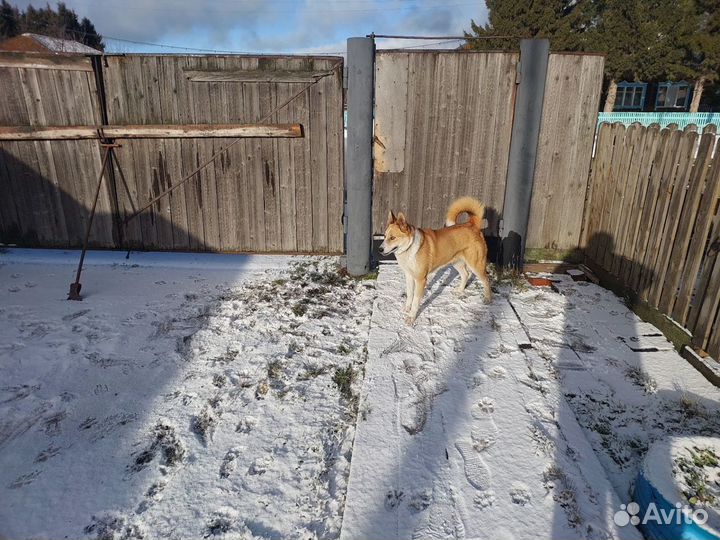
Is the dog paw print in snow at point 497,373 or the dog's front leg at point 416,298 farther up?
the dog's front leg at point 416,298

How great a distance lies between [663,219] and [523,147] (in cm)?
161

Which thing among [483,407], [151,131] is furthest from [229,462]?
[151,131]

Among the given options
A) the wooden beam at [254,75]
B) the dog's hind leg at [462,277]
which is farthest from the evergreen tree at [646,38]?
the dog's hind leg at [462,277]

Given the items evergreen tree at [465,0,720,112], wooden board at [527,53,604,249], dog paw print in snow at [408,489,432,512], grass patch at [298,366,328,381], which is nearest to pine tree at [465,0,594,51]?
evergreen tree at [465,0,720,112]

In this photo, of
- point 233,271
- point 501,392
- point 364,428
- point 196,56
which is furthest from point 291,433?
point 196,56

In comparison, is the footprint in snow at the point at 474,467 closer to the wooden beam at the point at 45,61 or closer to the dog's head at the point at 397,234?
the dog's head at the point at 397,234

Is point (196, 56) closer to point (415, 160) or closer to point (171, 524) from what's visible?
point (415, 160)

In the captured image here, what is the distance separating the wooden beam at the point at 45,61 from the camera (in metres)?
5.17

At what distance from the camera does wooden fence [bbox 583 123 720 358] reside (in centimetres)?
339

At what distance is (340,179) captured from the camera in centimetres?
545

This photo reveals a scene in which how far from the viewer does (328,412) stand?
288cm

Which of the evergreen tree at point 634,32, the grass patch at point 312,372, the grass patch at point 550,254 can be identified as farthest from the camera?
the evergreen tree at point 634,32

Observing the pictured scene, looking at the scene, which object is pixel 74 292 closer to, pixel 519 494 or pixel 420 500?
pixel 420 500

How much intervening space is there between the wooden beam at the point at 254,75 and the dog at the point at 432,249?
2.22m
